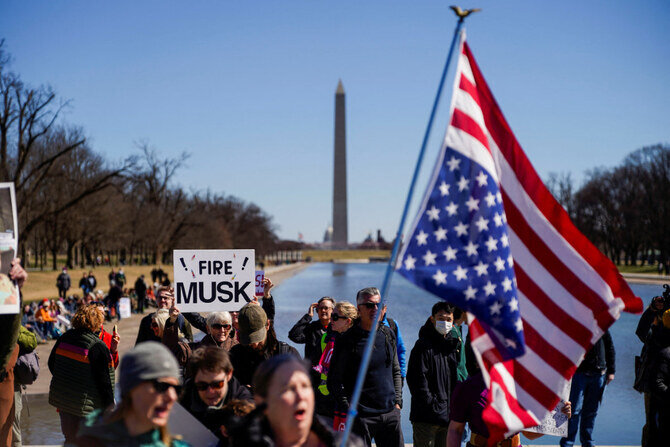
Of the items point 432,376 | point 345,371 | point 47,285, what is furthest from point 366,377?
point 47,285

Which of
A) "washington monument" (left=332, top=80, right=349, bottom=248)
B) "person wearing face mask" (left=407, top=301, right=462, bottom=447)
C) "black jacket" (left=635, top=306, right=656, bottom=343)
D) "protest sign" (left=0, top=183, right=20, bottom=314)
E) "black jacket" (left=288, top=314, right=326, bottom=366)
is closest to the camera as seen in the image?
"protest sign" (left=0, top=183, right=20, bottom=314)

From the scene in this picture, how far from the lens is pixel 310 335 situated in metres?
7.20

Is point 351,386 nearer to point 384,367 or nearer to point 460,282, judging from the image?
point 384,367

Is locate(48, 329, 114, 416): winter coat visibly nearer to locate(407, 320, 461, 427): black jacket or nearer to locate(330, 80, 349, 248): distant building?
locate(407, 320, 461, 427): black jacket

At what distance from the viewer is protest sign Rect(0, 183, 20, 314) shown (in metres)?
3.45

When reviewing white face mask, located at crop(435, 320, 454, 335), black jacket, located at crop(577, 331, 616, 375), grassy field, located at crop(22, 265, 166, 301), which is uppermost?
white face mask, located at crop(435, 320, 454, 335)

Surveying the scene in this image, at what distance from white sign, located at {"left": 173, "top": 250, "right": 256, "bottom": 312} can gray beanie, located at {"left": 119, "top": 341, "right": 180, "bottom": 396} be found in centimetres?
501

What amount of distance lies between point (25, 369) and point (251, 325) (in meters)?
2.73

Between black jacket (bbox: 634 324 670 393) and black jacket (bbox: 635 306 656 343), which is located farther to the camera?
black jacket (bbox: 635 306 656 343)

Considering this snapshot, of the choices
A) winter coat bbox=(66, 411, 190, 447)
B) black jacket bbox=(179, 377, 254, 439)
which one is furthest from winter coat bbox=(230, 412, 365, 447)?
black jacket bbox=(179, 377, 254, 439)

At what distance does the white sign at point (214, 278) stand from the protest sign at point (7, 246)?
443 centimetres

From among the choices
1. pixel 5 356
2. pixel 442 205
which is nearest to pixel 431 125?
pixel 442 205

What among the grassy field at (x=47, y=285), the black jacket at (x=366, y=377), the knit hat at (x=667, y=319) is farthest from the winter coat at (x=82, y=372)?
the grassy field at (x=47, y=285)

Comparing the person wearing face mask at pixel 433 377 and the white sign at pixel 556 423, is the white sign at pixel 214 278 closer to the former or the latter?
the person wearing face mask at pixel 433 377
